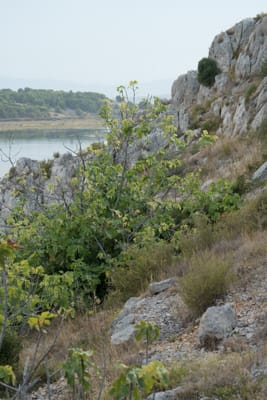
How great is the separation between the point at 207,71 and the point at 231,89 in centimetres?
215

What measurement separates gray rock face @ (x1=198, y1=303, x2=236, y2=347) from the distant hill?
11314 centimetres

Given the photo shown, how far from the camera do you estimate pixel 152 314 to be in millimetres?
6766

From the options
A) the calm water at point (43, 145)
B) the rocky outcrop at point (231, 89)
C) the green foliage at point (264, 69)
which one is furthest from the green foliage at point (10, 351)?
the green foliage at point (264, 69)

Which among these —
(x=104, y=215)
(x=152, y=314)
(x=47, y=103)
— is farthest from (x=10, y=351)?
(x=47, y=103)

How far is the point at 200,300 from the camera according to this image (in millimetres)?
6254

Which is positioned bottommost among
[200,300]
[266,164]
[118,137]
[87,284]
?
[87,284]

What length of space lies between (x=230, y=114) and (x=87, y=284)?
14.8m

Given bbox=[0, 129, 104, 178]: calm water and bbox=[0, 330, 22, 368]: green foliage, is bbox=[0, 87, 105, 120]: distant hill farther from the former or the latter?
bbox=[0, 330, 22, 368]: green foliage

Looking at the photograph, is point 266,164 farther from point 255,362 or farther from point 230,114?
point 230,114

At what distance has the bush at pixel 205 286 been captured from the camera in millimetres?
6258

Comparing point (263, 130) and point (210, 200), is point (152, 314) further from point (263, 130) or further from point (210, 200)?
point (263, 130)

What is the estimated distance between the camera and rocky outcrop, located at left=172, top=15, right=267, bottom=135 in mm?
20516

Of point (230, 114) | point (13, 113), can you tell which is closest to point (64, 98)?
point (13, 113)

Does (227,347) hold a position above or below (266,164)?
below
